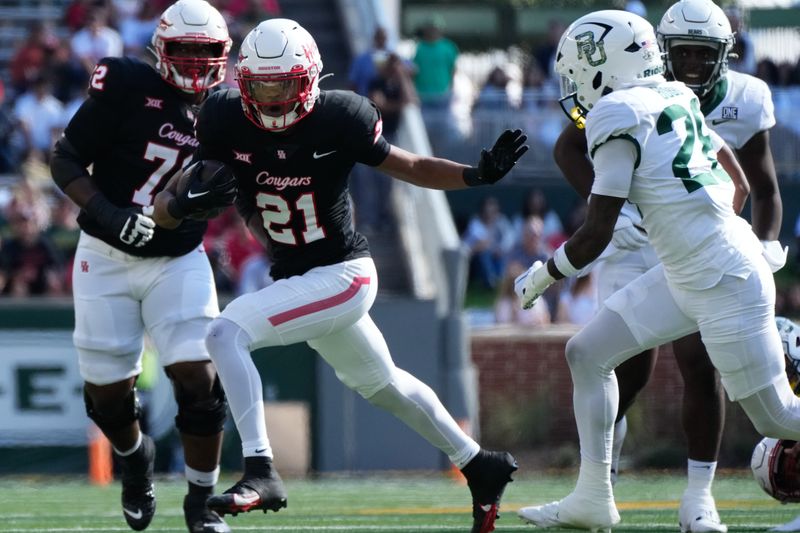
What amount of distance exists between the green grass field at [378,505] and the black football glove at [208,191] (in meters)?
1.57

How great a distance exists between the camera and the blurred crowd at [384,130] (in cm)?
Answer: 1162

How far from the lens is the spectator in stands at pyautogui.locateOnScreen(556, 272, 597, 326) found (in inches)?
464

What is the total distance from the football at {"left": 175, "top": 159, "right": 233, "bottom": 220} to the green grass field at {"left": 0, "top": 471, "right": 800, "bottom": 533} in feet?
4.90

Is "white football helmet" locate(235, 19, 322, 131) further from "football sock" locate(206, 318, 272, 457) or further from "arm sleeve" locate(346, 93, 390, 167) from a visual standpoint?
"football sock" locate(206, 318, 272, 457)

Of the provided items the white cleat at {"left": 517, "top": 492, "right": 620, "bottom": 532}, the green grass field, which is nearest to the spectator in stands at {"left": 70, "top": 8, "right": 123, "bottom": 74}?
the green grass field

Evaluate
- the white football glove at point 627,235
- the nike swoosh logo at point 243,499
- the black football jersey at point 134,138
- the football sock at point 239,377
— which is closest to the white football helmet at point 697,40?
the white football glove at point 627,235

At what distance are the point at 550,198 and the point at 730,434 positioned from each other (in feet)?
13.6

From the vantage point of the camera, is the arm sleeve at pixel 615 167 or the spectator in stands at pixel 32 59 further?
the spectator in stands at pixel 32 59

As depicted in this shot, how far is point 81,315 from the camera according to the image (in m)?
6.39

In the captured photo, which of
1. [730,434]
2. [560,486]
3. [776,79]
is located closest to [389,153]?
[560,486]

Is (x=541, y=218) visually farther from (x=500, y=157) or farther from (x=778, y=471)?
(x=500, y=157)

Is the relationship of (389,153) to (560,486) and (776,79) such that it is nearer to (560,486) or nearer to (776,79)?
(560,486)

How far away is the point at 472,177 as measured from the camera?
18.5 ft

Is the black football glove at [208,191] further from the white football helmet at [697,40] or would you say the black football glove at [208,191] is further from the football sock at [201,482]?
the white football helmet at [697,40]
